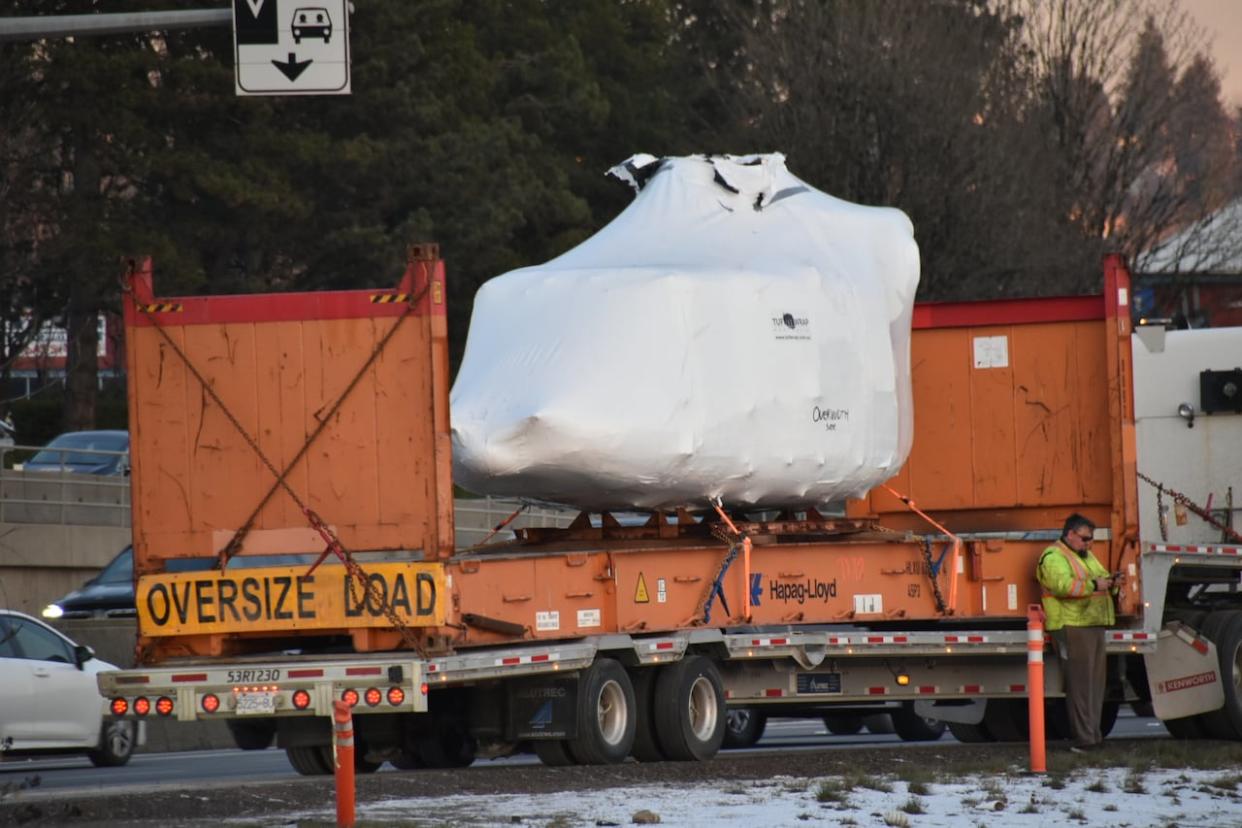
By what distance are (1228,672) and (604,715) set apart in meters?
5.45

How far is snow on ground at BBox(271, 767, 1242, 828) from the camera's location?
40.0ft

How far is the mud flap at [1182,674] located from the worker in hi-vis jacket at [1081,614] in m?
1.17

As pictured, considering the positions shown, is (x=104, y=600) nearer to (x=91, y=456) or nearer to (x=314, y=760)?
(x=314, y=760)

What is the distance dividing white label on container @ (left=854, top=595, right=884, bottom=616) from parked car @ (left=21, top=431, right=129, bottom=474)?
24.6m

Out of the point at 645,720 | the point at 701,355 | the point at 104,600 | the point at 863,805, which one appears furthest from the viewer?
the point at 104,600

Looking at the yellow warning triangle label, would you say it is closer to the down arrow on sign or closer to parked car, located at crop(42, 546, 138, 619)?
the down arrow on sign

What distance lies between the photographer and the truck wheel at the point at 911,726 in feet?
69.7

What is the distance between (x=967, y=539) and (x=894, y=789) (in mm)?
5058

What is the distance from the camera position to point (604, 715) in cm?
1608

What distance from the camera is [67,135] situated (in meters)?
45.8

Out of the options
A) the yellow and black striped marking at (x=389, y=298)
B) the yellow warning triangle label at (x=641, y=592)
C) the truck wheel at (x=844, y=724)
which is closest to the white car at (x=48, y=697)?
the yellow warning triangle label at (x=641, y=592)

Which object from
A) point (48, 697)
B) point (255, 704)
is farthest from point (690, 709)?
point (48, 697)

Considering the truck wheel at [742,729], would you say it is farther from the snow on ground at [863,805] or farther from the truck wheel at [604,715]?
the snow on ground at [863,805]

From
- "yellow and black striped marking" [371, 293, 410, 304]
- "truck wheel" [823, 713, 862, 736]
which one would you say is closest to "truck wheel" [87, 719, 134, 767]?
"truck wheel" [823, 713, 862, 736]
